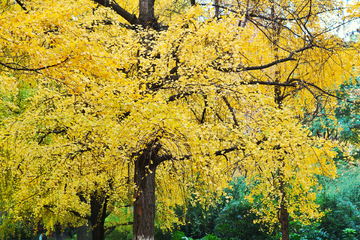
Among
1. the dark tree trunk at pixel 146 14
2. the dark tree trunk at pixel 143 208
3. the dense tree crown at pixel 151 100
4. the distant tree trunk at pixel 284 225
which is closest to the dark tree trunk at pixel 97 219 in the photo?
the dense tree crown at pixel 151 100

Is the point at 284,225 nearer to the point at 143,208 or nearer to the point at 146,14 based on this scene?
the point at 143,208

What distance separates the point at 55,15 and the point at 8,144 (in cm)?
405

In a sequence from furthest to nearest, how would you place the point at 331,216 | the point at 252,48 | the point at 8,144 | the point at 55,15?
the point at 331,216
the point at 252,48
the point at 8,144
the point at 55,15

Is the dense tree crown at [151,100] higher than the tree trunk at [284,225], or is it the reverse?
the dense tree crown at [151,100]

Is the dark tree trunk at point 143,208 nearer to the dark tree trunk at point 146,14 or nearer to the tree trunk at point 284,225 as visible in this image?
the dark tree trunk at point 146,14

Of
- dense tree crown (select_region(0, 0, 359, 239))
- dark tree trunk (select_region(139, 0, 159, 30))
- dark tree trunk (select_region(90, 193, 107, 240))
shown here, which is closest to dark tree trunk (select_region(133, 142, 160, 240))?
dense tree crown (select_region(0, 0, 359, 239))

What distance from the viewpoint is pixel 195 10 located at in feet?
21.5

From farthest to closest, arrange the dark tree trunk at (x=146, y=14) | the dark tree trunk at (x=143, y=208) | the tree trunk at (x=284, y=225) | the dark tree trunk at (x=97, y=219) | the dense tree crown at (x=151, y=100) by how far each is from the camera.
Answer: the dark tree trunk at (x=97, y=219)
the tree trunk at (x=284, y=225)
the dark tree trunk at (x=146, y=14)
the dark tree trunk at (x=143, y=208)
the dense tree crown at (x=151, y=100)

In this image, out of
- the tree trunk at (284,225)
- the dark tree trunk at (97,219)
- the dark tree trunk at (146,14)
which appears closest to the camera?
the dark tree trunk at (146,14)

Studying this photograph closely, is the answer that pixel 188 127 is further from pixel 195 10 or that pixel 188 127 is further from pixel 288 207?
pixel 288 207

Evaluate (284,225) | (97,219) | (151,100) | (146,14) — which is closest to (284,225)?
(284,225)

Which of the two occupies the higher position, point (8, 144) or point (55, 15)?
point (55, 15)

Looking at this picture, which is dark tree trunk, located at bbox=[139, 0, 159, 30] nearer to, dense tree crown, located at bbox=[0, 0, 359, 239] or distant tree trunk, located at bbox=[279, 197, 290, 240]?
dense tree crown, located at bbox=[0, 0, 359, 239]

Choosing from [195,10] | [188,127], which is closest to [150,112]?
[188,127]
